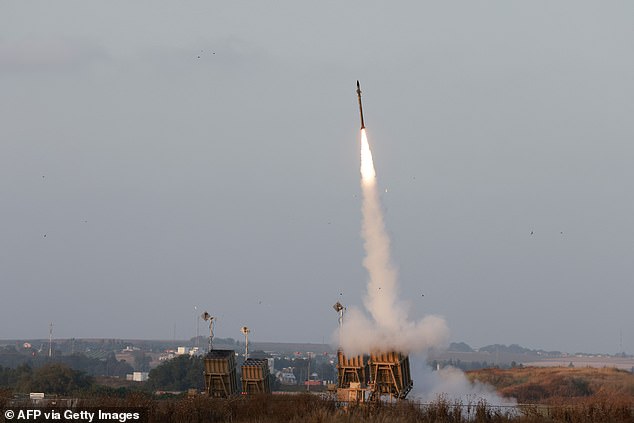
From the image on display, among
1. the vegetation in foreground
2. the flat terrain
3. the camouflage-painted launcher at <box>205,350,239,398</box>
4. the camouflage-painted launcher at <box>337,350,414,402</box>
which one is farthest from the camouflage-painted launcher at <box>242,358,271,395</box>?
the flat terrain

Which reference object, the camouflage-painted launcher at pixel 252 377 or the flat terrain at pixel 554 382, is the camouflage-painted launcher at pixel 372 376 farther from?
the flat terrain at pixel 554 382

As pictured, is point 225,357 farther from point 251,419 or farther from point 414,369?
point 251,419

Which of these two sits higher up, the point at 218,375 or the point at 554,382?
the point at 218,375

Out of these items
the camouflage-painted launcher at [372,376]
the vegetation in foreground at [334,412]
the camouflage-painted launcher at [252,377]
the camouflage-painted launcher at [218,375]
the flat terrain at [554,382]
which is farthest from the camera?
the flat terrain at [554,382]

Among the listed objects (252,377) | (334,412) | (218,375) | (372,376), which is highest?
(218,375)

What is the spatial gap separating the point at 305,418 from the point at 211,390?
24.5 metres

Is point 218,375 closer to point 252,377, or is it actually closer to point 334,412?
point 252,377

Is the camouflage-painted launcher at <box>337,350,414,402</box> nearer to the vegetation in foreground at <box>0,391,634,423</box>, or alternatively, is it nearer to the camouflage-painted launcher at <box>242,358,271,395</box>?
the camouflage-painted launcher at <box>242,358,271,395</box>

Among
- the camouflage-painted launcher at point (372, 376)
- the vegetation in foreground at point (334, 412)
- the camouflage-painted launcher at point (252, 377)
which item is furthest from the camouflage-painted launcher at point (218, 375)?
the vegetation in foreground at point (334, 412)

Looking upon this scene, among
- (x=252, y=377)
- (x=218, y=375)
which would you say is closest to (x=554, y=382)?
(x=252, y=377)

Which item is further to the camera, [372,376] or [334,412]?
[372,376]

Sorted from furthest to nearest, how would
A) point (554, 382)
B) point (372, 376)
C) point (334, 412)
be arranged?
point (554, 382)
point (372, 376)
point (334, 412)

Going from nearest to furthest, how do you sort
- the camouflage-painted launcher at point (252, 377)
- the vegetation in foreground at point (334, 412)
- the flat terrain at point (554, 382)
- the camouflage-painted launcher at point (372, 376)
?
the vegetation in foreground at point (334, 412), the camouflage-painted launcher at point (372, 376), the camouflage-painted launcher at point (252, 377), the flat terrain at point (554, 382)

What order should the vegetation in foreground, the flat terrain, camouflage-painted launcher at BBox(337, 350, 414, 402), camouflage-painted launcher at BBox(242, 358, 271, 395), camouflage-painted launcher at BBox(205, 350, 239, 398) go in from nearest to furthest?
the vegetation in foreground < camouflage-painted launcher at BBox(337, 350, 414, 402) < camouflage-painted launcher at BBox(205, 350, 239, 398) < camouflage-painted launcher at BBox(242, 358, 271, 395) < the flat terrain
